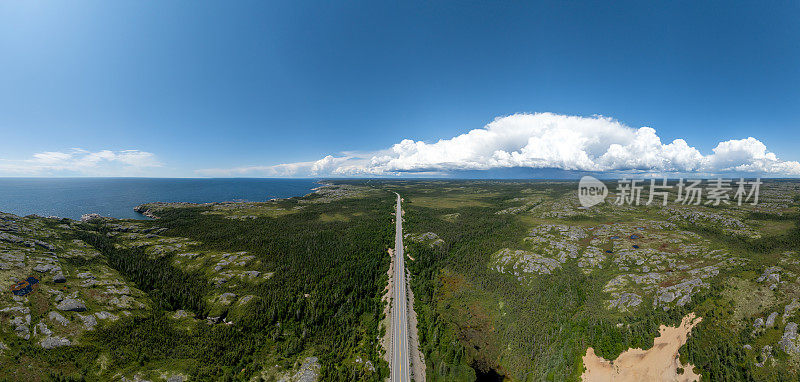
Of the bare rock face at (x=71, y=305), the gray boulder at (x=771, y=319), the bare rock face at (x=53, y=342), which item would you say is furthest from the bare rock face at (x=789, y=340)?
the bare rock face at (x=71, y=305)

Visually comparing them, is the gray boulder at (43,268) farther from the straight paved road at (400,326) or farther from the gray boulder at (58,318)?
the straight paved road at (400,326)

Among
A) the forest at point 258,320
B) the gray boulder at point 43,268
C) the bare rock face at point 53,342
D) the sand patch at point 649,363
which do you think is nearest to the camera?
the sand patch at point 649,363

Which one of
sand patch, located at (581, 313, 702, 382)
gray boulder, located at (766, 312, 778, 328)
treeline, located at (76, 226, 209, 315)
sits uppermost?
gray boulder, located at (766, 312, 778, 328)

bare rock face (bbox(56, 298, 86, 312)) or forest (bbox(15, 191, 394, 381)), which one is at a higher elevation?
bare rock face (bbox(56, 298, 86, 312))

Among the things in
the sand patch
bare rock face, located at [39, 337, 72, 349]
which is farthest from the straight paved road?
bare rock face, located at [39, 337, 72, 349]

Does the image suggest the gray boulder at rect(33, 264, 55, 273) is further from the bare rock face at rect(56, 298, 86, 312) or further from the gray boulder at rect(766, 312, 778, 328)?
the gray boulder at rect(766, 312, 778, 328)

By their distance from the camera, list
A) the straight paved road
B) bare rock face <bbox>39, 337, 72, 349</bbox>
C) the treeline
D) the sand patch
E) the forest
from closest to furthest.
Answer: the sand patch < bare rock face <bbox>39, 337, 72, 349</bbox> < the forest < the straight paved road < the treeline

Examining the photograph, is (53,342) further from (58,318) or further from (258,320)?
(258,320)
